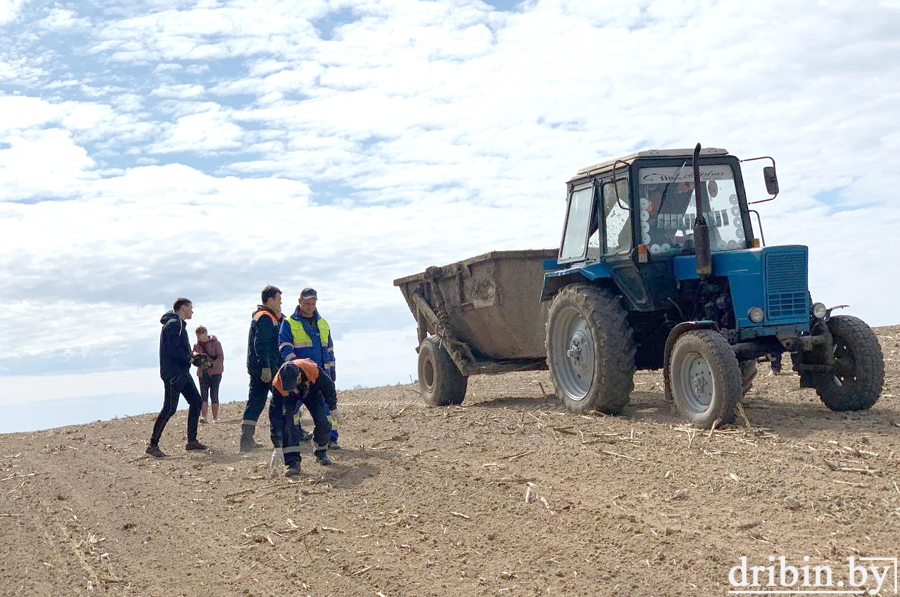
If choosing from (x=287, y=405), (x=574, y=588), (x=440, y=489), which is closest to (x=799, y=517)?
(x=574, y=588)

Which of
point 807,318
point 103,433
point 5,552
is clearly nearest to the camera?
point 5,552

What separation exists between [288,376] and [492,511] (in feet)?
8.83

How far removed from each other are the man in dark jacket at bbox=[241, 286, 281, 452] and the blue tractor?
306 centimetres

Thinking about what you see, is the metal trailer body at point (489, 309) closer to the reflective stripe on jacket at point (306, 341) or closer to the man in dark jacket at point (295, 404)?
the reflective stripe on jacket at point (306, 341)

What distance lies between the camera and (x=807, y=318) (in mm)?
8797

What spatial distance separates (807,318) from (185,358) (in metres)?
6.86

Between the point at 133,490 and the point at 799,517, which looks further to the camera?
the point at 133,490

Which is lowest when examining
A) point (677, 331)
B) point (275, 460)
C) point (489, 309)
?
point (275, 460)

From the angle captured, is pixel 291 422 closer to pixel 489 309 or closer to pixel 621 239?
pixel 489 309

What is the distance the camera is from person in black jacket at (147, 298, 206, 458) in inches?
429

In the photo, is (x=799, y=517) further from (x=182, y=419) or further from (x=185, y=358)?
(x=182, y=419)

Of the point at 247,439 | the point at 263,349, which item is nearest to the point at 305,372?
the point at 263,349

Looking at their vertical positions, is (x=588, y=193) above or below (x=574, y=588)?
above

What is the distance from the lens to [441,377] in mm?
12727
